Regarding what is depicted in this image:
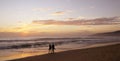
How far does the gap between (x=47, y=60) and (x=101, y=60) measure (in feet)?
10.3

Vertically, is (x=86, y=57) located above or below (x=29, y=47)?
above

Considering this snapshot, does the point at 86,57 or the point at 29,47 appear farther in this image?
the point at 29,47

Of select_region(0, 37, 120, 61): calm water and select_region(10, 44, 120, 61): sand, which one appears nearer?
select_region(10, 44, 120, 61): sand

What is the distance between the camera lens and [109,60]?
33.8 feet

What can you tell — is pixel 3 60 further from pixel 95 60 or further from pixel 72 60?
pixel 95 60

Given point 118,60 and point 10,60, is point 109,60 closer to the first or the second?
point 118,60

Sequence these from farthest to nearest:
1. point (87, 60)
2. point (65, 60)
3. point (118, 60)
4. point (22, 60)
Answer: point (22, 60)
point (65, 60)
point (87, 60)
point (118, 60)

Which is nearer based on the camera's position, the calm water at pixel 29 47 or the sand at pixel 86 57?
the sand at pixel 86 57

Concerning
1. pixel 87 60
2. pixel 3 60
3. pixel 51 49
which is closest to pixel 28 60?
pixel 3 60

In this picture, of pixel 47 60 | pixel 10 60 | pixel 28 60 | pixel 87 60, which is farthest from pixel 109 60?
pixel 10 60

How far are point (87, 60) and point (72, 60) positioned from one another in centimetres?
94

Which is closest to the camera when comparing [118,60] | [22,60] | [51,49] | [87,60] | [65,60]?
[118,60]

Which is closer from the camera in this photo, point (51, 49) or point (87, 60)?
point (87, 60)

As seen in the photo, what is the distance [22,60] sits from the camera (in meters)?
12.4
